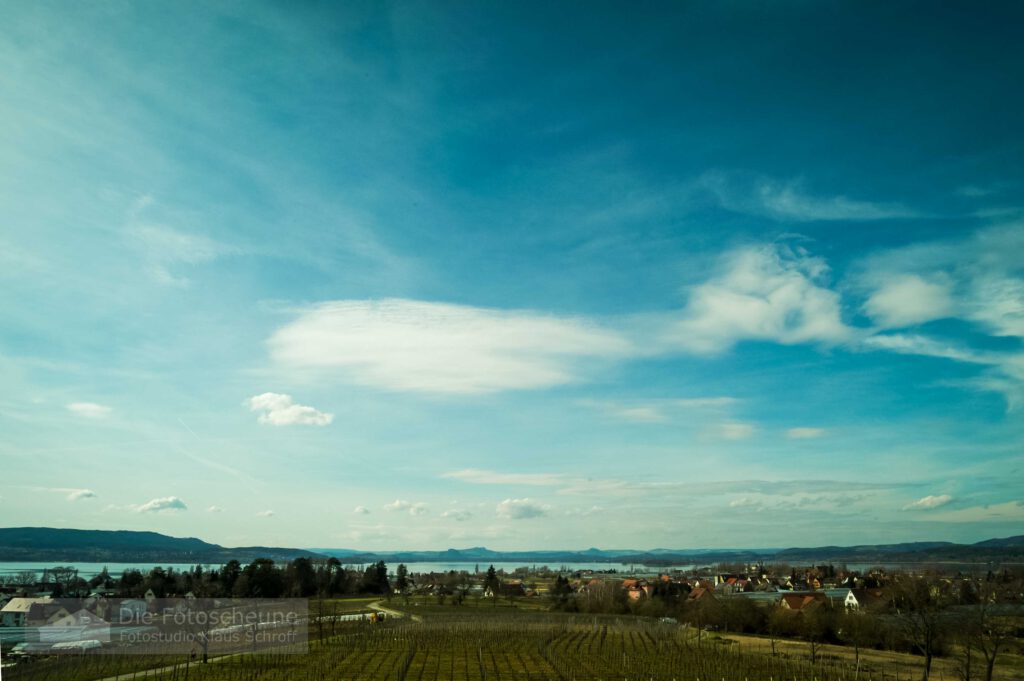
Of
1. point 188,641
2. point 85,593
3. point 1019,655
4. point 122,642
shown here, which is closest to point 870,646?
point 1019,655

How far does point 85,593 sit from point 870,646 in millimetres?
77206

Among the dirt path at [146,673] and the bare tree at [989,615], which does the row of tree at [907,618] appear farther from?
the dirt path at [146,673]

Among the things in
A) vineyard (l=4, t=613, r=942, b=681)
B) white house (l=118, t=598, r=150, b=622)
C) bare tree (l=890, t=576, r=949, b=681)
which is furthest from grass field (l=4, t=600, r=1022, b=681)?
white house (l=118, t=598, r=150, b=622)

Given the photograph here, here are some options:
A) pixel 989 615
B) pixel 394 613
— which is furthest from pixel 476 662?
pixel 394 613

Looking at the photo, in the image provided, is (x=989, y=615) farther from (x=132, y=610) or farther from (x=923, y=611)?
(x=132, y=610)

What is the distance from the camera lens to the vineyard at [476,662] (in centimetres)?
3581

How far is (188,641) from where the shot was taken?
4847 centimetres

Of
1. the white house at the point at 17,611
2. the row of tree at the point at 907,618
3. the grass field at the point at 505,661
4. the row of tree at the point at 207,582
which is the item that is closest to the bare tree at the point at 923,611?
the row of tree at the point at 907,618

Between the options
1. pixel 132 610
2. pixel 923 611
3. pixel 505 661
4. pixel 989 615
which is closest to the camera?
pixel 989 615

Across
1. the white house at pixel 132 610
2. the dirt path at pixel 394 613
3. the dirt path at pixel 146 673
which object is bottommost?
the dirt path at pixel 394 613

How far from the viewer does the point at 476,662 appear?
41125mm

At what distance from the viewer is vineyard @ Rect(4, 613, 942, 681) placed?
35812 millimetres

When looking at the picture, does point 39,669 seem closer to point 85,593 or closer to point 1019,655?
point 85,593

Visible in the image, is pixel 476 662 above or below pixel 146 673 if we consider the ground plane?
below
